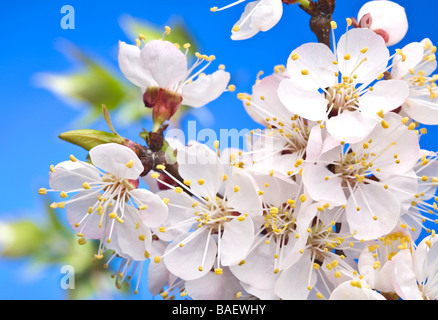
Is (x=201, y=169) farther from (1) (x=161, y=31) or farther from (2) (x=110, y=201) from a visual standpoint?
(1) (x=161, y=31)

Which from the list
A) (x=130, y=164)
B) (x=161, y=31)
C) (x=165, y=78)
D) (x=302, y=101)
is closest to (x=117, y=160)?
(x=130, y=164)

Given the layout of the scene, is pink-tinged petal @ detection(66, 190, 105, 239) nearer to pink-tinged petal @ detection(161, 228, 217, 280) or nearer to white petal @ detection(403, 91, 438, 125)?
pink-tinged petal @ detection(161, 228, 217, 280)

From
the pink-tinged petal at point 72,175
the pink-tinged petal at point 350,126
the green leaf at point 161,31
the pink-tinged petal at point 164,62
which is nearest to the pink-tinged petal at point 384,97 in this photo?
the pink-tinged petal at point 350,126

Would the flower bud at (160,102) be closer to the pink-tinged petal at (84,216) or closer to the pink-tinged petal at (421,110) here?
the pink-tinged petal at (84,216)

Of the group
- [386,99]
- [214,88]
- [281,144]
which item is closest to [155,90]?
[214,88]

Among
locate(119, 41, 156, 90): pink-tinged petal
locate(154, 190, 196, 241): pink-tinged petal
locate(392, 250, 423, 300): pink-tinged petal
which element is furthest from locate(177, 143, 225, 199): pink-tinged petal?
locate(392, 250, 423, 300): pink-tinged petal

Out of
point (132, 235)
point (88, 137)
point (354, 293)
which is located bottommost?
point (354, 293)

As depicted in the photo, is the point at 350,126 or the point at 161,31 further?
the point at 161,31

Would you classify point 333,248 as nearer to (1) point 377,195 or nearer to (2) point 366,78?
(1) point 377,195
